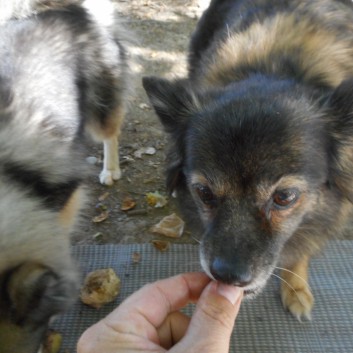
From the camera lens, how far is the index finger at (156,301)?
1.47m

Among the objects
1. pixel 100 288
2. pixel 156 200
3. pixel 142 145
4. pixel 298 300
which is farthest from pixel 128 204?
pixel 298 300

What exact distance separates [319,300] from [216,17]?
1.85 m

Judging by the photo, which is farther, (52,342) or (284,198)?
(52,342)

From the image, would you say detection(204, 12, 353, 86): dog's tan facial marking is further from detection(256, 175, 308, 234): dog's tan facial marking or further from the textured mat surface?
the textured mat surface

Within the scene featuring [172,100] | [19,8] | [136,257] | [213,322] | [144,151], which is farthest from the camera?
[144,151]

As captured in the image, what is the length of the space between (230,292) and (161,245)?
1.16 meters

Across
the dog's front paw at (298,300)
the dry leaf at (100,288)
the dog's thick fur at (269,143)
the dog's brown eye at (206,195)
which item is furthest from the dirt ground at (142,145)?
the dog's brown eye at (206,195)

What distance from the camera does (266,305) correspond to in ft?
7.73

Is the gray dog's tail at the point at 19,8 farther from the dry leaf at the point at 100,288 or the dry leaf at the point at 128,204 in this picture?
the dry leaf at the point at 100,288

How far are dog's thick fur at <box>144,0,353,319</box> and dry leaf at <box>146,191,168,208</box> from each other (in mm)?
862

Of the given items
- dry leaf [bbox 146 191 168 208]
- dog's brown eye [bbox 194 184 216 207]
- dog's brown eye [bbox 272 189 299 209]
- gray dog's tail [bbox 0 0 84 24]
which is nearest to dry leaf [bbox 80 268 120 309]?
dry leaf [bbox 146 191 168 208]

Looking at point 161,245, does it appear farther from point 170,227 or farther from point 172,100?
point 172,100

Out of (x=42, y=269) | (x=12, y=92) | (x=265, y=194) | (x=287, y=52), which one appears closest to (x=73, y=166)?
(x=12, y=92)

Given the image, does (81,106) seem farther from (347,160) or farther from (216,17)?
(347,160)
